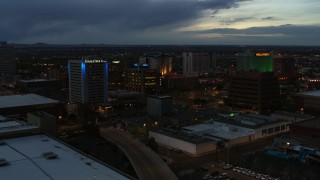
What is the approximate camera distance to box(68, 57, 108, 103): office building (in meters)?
38.7

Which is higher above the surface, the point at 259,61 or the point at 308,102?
the point at 259,61

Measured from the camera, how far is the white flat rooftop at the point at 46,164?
13.3m

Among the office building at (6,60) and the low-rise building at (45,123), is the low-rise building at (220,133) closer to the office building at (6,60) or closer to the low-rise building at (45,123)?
the low-rise building at (45,123)

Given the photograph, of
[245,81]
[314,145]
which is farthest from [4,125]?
[245,81]

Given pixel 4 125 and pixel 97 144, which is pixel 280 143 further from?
pixel 4 125

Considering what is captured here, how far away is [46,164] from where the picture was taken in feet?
48.3

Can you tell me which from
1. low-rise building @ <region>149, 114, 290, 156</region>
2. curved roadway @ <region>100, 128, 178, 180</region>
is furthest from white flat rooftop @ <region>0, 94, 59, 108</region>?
low-rise building @ <region>149, 114, 290, 156</region>

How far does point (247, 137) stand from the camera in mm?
25469

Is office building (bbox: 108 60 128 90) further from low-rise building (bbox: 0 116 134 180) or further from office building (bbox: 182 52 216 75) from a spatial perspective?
low-rise building (bbox: 0 116 134 180)

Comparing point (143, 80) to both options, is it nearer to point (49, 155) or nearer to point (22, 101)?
point (22, 101)

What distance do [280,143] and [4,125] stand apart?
1579 cm

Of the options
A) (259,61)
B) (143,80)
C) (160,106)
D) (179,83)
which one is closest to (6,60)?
(143,80)

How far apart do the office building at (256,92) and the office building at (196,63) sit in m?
37.2

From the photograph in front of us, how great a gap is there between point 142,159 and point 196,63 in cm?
5681
